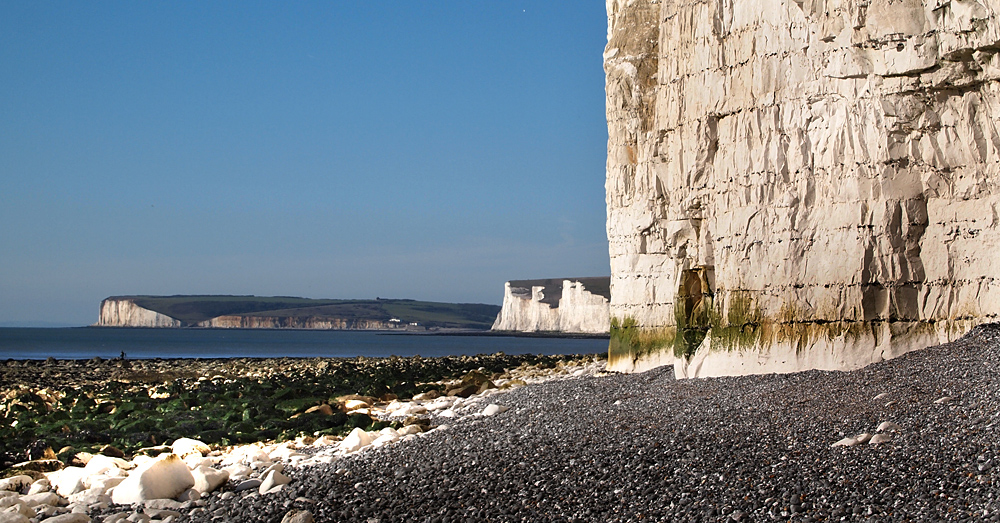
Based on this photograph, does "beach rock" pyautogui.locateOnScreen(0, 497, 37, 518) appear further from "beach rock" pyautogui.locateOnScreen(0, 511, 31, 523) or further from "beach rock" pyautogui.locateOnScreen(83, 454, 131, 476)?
"beach rock" pyautogui.locateOnScreen(83, 454, 131, 476)

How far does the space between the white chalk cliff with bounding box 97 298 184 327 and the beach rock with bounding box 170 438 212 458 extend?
155 metres

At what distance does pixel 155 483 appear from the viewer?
845 cm

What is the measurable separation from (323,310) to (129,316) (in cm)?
3649

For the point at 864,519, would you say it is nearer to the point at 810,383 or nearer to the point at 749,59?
the point at 810,383

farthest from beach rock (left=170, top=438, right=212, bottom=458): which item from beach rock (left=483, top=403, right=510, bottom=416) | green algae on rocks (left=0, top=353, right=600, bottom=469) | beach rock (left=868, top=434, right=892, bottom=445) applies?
beach rock (left=868, top=434, right=892, bottom=445)

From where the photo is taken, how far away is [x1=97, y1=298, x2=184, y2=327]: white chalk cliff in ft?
514

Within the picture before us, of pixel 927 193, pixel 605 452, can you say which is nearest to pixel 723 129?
pixel 927 193

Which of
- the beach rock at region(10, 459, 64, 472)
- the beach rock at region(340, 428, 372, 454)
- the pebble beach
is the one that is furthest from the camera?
the beach rock at region(340, 428, 372, 454)

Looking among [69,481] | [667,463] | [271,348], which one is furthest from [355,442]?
[271,348]

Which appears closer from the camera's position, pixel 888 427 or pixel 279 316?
pixel 888 427

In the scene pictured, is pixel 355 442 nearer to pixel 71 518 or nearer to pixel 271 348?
pixel 71 518

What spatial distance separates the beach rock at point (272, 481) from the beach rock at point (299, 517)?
3.58 ft

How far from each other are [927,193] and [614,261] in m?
8.23

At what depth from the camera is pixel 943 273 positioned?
37.8 feet
